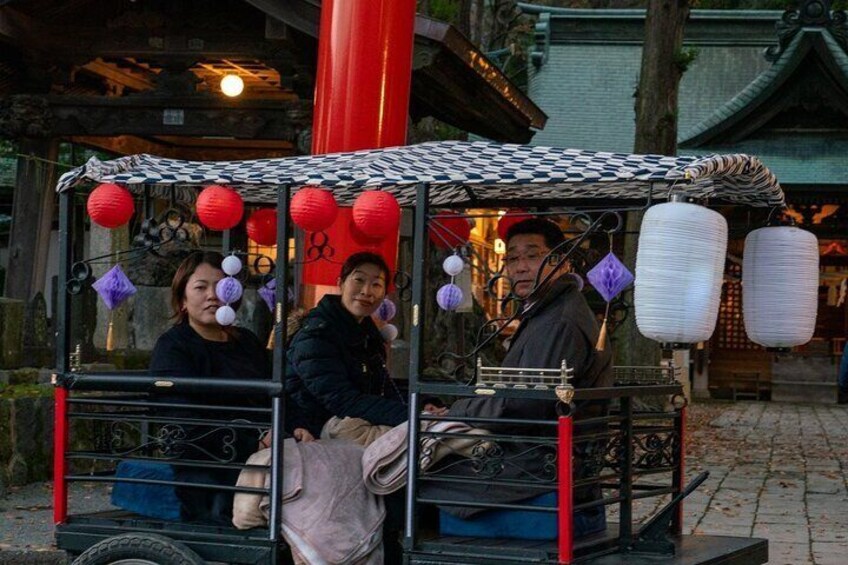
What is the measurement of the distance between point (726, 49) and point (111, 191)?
2352cm

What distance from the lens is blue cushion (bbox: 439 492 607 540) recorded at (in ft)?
20.5

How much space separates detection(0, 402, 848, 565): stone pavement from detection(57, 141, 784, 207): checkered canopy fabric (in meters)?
3.35

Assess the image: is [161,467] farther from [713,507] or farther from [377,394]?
[713,507]

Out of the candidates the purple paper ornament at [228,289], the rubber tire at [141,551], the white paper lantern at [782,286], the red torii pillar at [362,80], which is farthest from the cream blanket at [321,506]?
the red torii pillar at [362,80]

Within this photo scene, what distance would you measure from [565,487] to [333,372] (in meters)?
1.74

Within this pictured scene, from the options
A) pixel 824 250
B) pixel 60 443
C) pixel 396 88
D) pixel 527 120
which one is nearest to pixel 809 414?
pixel 824 250

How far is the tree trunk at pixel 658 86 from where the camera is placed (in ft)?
57.6

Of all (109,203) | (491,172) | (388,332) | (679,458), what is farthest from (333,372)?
(679,458)

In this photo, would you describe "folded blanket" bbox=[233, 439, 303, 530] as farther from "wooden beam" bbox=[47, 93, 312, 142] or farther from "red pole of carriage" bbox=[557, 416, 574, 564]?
"wooden beam" bbox=[47, 93, 312, 142]

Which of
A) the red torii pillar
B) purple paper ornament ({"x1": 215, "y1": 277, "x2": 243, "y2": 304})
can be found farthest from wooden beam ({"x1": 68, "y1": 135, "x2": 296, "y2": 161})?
purple paper ornament ({"x1": 215, "y1": 277, "x2": 243, "y2": 304})

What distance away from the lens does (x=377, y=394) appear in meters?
7.75

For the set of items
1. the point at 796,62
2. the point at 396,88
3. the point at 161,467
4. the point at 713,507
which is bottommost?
the point at 713,507

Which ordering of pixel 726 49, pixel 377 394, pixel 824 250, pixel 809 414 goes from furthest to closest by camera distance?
pixel 726 49 < pixel 824 250 < pixel 809 414 < pixel 377 394

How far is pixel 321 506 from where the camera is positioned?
6602mm
